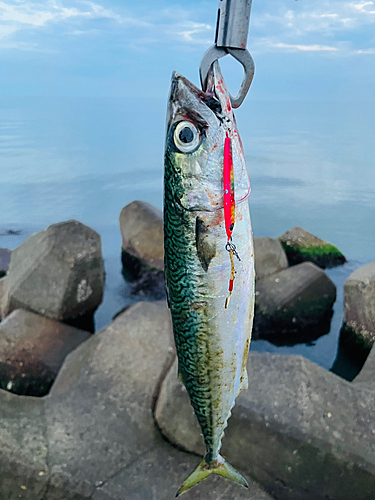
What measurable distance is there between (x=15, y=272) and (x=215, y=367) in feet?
17.5

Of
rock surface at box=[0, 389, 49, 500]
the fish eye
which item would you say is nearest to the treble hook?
the fish eye

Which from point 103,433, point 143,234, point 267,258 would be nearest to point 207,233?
point 103,433

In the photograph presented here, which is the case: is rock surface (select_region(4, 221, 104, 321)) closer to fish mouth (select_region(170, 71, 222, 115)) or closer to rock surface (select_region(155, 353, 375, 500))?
rock surface (select_region(155, 353, 375, 500))

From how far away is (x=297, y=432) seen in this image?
3.38 meters

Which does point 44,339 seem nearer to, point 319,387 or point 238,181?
point 319,387

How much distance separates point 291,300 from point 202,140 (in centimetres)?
619

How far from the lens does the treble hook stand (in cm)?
134

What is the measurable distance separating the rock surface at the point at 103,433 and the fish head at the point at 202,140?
3011 millimetres

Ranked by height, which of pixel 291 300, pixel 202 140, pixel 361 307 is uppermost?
pixel 202 140

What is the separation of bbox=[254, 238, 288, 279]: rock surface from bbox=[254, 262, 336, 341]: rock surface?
17 centimetres

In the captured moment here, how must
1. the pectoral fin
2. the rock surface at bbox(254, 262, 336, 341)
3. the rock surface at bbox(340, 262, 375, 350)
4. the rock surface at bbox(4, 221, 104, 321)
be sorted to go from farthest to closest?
the rock surface at bbox(254, 262, 336, 341)
the rock surface at bbox(340, 262, 375, 350)
the rock surface at bbox(4, 221, 104, 321)
the pectoral fin

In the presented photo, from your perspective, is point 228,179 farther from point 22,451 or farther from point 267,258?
point 267,258

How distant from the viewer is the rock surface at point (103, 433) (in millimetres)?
3445

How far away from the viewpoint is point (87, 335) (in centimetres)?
600
